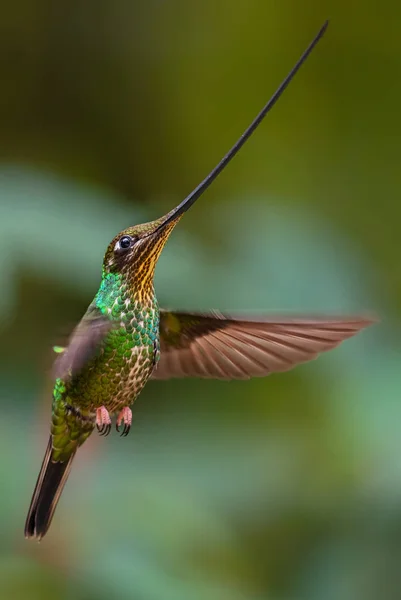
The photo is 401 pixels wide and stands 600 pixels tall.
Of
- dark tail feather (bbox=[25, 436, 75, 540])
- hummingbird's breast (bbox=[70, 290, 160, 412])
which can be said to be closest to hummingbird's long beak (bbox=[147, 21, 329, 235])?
hummingbird's breast (bbox=[70, 290, 160, 412])

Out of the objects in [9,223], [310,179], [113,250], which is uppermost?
[310,179]

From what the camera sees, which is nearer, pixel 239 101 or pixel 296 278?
pixel 296 278

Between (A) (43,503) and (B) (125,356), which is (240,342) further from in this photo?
(A) (43,503)

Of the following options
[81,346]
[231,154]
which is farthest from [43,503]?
[231,154]

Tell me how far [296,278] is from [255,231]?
207 mm

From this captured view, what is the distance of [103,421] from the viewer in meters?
0.89

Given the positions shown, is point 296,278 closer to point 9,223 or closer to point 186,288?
point 186,288

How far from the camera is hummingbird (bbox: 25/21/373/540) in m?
0.84

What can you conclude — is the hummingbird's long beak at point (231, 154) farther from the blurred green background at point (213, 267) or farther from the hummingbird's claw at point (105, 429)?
the blurred green background at point (213, 267)

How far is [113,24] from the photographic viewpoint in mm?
2363

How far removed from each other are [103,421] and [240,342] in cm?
24

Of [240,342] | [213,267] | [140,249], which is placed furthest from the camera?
[213,267]

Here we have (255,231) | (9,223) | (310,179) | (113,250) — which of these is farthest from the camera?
(310,179)

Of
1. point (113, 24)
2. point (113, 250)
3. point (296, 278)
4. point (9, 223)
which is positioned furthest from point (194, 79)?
point (113, 250)
